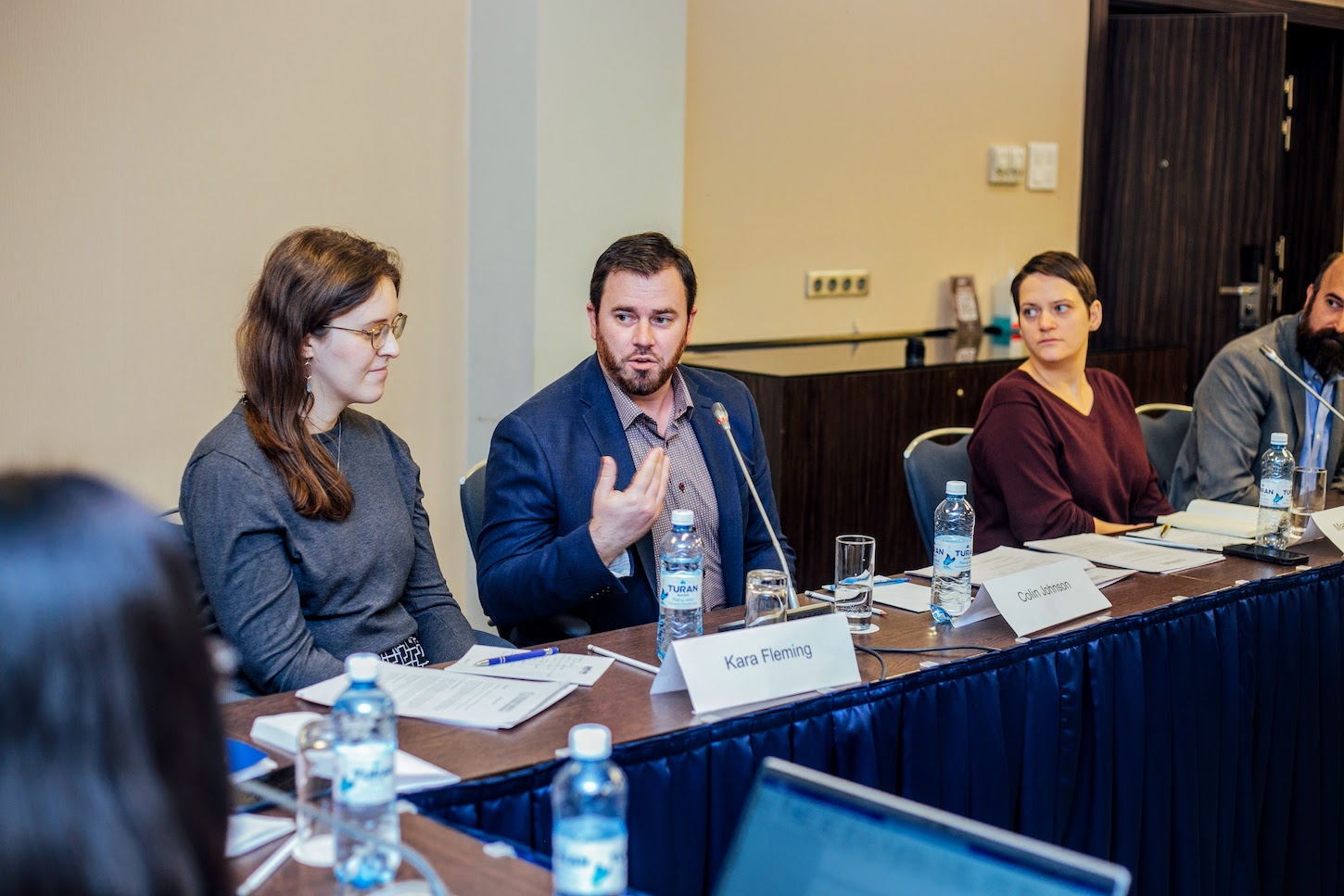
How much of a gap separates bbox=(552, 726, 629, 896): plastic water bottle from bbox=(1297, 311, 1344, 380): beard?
2.82 metres

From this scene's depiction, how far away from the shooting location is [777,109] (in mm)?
4621

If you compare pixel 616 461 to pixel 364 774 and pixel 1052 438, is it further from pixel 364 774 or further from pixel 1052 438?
pixel 364 774

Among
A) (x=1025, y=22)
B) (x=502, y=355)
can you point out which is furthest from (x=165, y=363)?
(x=1025, y=22)

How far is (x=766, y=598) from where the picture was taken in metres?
2.06

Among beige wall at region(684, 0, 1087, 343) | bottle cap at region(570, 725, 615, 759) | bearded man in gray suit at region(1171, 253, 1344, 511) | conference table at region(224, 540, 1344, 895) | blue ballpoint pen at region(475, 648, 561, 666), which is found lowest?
conference table at region(224, 540, 1344, 895)

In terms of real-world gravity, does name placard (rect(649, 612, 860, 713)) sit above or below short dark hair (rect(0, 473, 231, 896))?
below

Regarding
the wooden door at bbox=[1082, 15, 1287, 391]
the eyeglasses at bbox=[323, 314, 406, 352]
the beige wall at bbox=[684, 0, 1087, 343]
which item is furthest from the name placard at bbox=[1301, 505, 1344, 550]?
the wooden door at bbox=[1082, 15, 1287, 391]

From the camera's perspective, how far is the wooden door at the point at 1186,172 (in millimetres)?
5512

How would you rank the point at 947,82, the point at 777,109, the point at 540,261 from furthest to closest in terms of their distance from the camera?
the point at 947,82, the point at 777,109, the point at 540,261

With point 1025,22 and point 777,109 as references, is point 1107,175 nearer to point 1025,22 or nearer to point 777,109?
point 1025,22

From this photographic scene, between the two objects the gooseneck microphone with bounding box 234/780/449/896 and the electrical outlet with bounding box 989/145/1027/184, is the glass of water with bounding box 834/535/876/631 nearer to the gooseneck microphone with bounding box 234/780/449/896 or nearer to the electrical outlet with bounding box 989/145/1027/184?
the gooseneck microphone with bounding box 234/780/449/896

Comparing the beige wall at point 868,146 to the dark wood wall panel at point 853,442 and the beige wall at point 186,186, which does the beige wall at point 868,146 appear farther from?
the beige wall at point 186,186

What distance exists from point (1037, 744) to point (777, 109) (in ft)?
9.81

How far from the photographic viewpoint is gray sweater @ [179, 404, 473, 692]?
6.78 feet
